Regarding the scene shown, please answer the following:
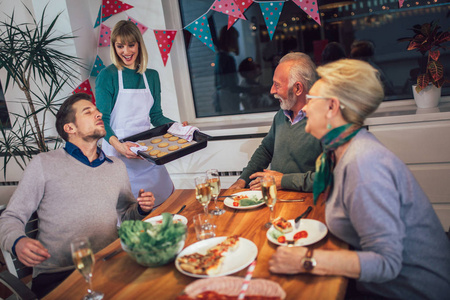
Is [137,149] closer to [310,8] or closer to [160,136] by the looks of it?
[160,136]

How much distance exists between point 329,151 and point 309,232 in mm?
285

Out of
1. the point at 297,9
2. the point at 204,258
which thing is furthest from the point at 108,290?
the point at 297,9

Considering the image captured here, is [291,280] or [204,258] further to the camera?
[204,258]

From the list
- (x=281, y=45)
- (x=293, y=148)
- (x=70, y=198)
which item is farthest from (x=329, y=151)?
(x=281, y=45)

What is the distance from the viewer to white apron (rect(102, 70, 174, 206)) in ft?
8.30

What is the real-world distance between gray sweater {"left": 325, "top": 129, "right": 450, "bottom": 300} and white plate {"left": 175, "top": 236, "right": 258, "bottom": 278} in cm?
29

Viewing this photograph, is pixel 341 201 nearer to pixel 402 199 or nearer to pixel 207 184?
pixel 402 199

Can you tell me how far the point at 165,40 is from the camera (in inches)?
124

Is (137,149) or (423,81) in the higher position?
(423,81)

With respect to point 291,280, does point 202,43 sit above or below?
above

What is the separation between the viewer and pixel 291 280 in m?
1.08

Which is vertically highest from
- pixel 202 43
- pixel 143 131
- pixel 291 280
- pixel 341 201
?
pixel 202 43

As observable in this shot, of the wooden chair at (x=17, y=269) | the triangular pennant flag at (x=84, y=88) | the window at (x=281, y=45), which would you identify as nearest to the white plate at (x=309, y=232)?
the wooden chair at (x=17, y=269)

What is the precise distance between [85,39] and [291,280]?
2.90 m
